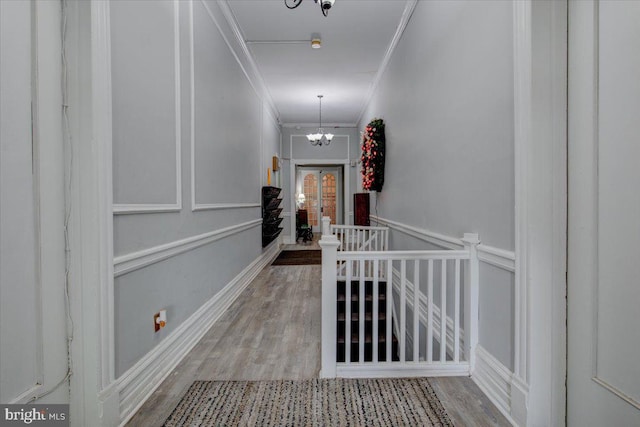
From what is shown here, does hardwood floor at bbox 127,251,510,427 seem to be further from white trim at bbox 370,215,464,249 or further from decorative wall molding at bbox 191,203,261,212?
decorative wall molding at bbox 191,203,261,212

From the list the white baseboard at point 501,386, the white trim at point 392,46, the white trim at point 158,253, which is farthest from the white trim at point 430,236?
the white trim at point 392,46

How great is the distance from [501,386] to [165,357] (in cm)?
191

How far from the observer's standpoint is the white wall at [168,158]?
178cm

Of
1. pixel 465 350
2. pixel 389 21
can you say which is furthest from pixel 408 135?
pixel 465 350

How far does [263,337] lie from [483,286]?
1651mm

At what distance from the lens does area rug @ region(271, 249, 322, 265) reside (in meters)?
6.46

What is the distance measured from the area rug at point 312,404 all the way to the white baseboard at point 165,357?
0.71 feet

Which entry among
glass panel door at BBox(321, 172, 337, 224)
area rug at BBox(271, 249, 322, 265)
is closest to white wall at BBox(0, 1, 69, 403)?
area rug at BBox(271, 249, 322, 265)

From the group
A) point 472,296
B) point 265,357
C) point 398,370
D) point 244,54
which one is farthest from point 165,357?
point 244,54

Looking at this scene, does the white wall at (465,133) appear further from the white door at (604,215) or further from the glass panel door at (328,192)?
the glass panel door at (328,192)

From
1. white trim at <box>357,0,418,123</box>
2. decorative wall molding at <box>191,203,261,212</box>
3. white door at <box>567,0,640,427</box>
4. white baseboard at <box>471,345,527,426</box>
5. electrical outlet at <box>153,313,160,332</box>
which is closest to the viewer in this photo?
white door at <box>567,0,640,427</box>

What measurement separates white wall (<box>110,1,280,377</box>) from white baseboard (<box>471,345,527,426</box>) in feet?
6.19

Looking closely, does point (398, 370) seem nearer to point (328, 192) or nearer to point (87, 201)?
point (87, 201)

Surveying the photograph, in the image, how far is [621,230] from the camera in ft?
4.13
